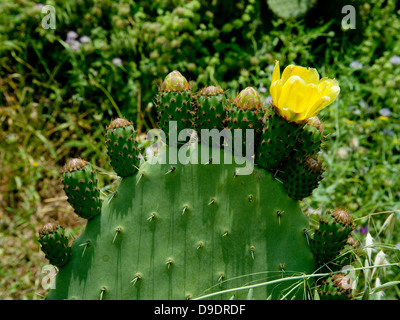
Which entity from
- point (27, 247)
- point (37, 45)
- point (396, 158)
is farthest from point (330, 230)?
point (37, 45)

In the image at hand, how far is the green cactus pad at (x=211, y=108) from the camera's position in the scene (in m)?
1.30

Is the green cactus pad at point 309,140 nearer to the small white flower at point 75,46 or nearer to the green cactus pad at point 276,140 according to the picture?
the green cactus pad at point 276,140

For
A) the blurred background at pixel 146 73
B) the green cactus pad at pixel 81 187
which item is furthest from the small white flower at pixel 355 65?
the green cactus pad at pixel 81 187

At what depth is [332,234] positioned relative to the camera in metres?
1.26

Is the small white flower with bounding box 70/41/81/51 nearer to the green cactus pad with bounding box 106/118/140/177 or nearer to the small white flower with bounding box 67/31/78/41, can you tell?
the small white flower with bounding box 67/31/78/41

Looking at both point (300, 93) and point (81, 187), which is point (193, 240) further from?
point (300, 93)

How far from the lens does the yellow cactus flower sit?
1193 mm

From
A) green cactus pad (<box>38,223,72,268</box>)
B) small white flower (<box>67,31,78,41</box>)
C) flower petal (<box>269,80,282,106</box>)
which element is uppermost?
small white flower (<box>67,31,78,41</box>)

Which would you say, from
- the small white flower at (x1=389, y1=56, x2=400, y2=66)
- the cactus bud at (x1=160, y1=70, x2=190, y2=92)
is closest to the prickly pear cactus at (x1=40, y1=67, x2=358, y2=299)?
the cactus bud at (x1=160, y1=70, x2=190, y2=92)

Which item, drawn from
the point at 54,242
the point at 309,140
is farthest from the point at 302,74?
the point at 54,242

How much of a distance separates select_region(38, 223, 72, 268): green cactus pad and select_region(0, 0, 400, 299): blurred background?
3.52 feet

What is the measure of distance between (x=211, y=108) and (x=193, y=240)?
357 millimetres

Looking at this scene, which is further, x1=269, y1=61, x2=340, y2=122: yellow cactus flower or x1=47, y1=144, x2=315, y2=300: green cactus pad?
x1=47, y1=144, x2=315, y2=300: green cactus pad

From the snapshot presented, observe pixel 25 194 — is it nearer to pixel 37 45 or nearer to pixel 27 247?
pixel 27 247
